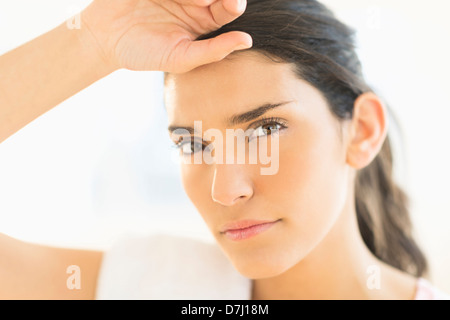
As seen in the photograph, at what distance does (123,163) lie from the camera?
87.7 inches

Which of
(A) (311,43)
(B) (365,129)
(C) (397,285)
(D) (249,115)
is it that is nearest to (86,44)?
(D) (249,115)

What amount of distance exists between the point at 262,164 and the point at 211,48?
285 mm

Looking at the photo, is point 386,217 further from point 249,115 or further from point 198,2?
point 198,2

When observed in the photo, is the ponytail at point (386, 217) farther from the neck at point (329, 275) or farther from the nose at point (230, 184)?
the nose at point (230, 184)

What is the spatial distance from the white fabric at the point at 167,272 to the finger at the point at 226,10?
0.72m

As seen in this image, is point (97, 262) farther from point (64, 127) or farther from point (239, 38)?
point (239, 38)

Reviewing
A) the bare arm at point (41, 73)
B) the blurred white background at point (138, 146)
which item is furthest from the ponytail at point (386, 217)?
the bare arm at point (41, 73)

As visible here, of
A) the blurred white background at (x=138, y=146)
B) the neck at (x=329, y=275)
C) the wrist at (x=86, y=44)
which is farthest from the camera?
the blurred white background at (x=138, y=146)

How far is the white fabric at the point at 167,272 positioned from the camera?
1383mm

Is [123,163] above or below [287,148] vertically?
above

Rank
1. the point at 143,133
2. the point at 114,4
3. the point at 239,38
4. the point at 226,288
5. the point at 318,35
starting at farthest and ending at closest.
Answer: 1. the point at 143,133
2. the point at 226,288
3. the point at 318,35
4. the point at 114,4
5. the point at 239,38

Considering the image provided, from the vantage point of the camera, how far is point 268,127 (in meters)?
1.13

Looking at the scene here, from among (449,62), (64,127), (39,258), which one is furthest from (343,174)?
(64,127)

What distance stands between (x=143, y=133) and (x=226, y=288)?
1.02m
